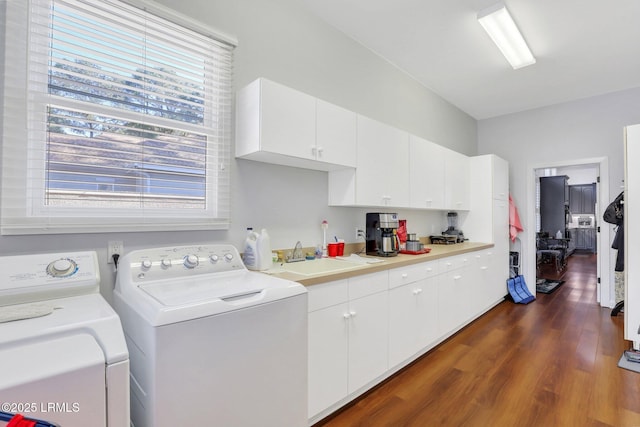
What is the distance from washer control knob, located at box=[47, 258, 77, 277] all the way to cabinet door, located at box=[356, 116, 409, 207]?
5.82 ft

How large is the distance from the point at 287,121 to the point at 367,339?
4.99ft

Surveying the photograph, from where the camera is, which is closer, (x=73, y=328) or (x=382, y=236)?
(x=73, y=328)

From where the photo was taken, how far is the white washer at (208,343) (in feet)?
3.40

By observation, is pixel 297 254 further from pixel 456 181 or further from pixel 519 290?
pixel 519 290

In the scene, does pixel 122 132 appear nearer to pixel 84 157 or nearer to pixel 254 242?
pixel 84 157

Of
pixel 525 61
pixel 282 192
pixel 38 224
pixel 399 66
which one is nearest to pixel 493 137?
pixel 525 61

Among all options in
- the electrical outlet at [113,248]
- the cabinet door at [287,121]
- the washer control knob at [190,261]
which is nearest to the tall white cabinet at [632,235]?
the cabinet door at [287,121]

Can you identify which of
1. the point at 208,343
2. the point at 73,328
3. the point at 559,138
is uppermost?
the point at 559,138

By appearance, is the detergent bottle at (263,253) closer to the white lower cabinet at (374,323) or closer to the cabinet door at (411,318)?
the white lower cabinet at (374,323)

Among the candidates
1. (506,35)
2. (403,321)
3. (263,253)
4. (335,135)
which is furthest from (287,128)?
(506,35)

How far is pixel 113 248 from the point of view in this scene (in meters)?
1.53

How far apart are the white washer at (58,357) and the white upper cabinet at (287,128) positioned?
1.16m

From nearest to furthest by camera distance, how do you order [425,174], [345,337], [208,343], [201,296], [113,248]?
[208,343]
[201,296]
[113,248]
[345,337]
[425,174]

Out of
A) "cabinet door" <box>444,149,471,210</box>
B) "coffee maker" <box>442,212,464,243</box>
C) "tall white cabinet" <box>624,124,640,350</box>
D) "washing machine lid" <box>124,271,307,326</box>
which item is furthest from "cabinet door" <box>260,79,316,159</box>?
"tall white cabinet" <box>624,124,640,350</box>
